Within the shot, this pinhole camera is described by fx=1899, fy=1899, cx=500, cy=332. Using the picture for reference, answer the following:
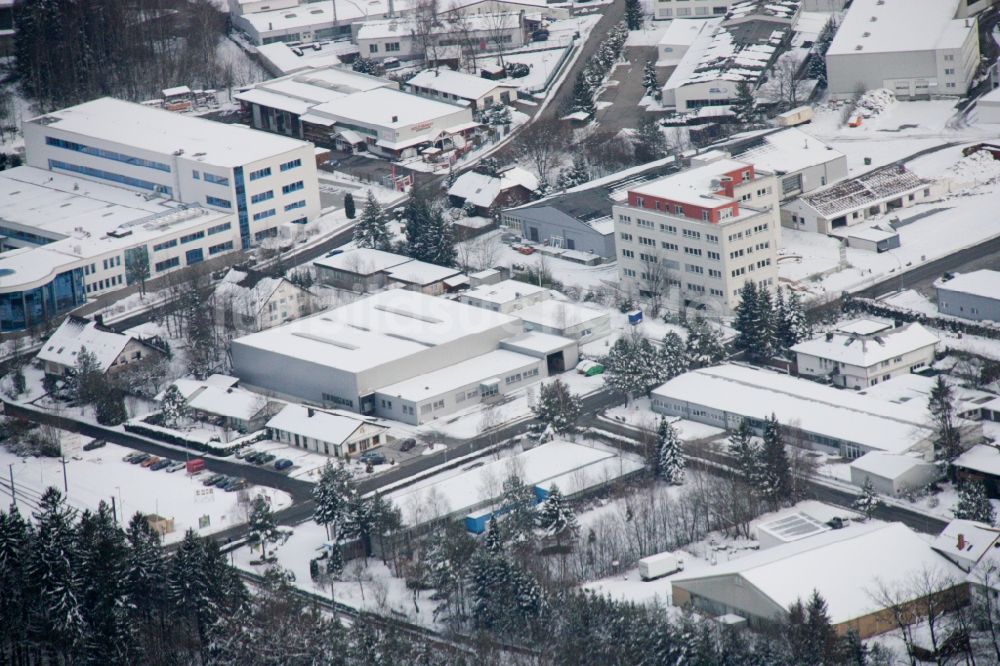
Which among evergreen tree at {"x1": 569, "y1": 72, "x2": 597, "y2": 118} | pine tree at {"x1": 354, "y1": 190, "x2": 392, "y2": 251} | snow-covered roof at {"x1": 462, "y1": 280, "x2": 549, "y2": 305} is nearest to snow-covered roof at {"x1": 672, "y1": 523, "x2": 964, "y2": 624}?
snow-covered roof at {"x1": 462, "y1": 280, "x2": 549, "y2": 305}

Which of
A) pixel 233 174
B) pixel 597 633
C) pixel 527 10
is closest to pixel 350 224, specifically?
pixel 233 174

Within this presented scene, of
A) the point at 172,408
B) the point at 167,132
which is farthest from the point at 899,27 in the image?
the point at 172,408

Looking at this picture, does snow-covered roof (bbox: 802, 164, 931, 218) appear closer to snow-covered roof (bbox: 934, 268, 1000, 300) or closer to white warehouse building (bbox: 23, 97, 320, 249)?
snow-covered roof (bbox: 934, 268, 1000, 300)

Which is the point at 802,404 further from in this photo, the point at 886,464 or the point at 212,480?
the point at 212,480

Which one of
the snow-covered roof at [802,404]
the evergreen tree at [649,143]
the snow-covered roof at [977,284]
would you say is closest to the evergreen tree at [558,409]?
the snow-covered roof at [802,404]

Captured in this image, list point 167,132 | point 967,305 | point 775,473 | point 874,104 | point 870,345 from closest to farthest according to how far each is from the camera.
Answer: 1. point 775,473
2. point 870,345
3. point 967,305
4. point 167,132
5. point 874,104
